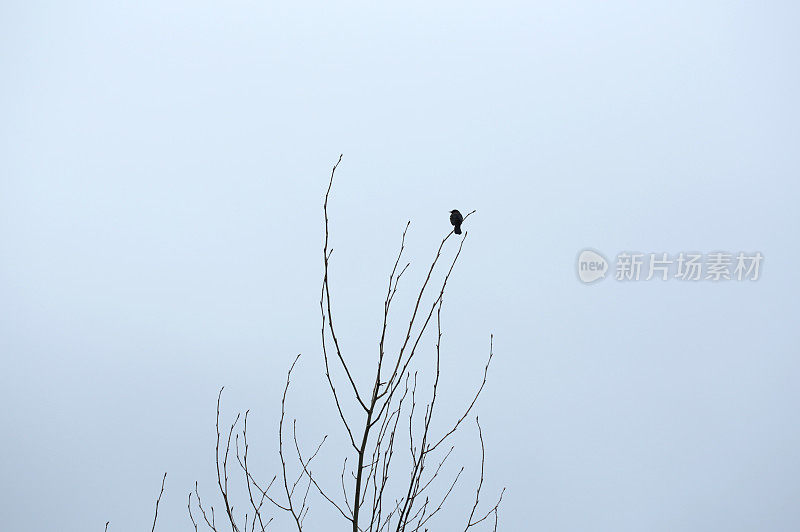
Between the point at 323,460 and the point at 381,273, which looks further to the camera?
the point at 323,460

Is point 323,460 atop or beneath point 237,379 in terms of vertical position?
beneath

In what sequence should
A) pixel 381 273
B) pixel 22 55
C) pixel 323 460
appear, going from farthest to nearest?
1. pixel 323 460
2. pixel 381 273
3. pixel 22 55

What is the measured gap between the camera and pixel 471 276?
3352 mm

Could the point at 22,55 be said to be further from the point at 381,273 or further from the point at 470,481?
the point at 470,481

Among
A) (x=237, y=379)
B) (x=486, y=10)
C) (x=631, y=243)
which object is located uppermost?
(x=486, y=10)

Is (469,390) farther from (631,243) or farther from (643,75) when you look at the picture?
(643,75)

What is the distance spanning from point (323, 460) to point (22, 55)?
2.23 meters

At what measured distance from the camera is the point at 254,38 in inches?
122

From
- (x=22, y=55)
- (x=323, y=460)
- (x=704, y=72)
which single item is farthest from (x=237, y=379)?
(x=704, y=72)

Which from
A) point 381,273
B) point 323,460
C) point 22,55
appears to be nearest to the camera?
point 22,55

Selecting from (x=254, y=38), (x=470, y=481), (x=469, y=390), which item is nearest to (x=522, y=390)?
(x=469, y=390)

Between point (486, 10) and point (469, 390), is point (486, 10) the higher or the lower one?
the higher one

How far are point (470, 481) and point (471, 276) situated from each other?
1060 millimetres

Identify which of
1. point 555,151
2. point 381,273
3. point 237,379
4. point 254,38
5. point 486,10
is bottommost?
point 237,379
